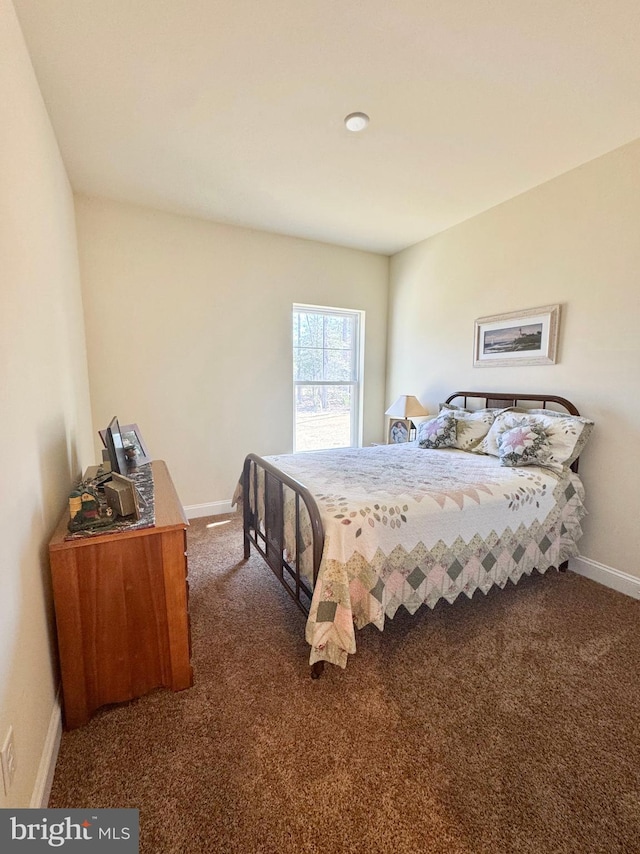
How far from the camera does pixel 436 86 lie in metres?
1.79

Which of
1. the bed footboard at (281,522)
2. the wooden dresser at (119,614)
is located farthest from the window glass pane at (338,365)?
the wooden dresser at (119,614)

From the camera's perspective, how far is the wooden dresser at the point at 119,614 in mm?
1351

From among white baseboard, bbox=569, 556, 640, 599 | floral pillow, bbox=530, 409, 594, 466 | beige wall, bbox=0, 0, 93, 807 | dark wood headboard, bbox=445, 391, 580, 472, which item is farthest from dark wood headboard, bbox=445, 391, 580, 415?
beige wall, bbox=0, 0, 93, 807

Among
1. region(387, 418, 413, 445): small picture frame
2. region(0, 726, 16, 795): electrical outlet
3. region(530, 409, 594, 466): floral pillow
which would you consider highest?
region(530, 409, 594, 466): floral pillow

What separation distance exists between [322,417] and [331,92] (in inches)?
112

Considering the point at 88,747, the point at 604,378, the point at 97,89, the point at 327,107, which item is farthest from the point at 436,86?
the point at 88,747

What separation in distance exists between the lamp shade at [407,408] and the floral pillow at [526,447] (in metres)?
1.18

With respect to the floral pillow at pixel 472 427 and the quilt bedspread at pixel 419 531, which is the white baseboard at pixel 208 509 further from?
the floral pillow at pixel 472 427

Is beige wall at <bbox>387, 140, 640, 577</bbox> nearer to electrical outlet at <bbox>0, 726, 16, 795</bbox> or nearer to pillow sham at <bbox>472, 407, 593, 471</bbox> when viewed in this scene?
pillow sham at <bbox>472, 407, 593, 471</bbox>

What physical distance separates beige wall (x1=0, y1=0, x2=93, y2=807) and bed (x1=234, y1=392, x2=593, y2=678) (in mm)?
973

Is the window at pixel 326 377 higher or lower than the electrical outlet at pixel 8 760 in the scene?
higher

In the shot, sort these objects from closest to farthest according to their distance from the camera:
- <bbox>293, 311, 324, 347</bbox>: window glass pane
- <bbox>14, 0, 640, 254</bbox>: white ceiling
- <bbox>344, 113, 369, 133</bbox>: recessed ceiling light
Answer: <bbox>14, 0, 640, 254</bbox>: white ceiling → <bbox>344, 113, 369, 133</bbox>: recessed ceiling light → <bbox>293, 311, 324, 347</bbox>: window glass pane

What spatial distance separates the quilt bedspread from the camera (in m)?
1.59

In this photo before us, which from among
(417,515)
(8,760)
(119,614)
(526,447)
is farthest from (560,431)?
(8,760)
